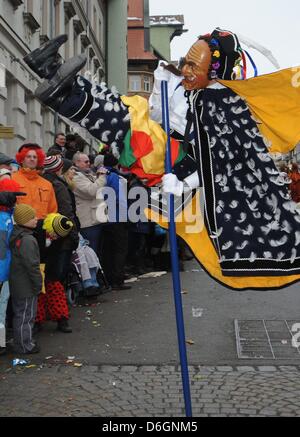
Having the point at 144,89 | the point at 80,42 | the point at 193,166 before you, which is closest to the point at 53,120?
the point at 80,42

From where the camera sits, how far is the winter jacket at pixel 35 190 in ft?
19.7

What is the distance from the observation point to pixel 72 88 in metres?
3.15

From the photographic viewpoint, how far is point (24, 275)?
5512 millimetres

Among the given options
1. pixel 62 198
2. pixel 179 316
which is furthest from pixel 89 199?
pixel 179 316

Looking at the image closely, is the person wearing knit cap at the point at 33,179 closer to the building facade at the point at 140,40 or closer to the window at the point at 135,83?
the building facade at the point at 140,40

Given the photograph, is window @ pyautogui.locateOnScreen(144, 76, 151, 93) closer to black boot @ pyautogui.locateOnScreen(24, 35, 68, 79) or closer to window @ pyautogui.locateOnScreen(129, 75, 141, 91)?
window @ pyautogui.locateOnScreen(129, 75, 141, 91)

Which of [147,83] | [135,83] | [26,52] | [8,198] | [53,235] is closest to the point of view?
[8,198]

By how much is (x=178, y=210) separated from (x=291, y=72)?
965mm

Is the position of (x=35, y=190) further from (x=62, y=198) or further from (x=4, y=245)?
(x=4, y=245)

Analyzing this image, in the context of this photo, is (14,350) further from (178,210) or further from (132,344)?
(178,210)

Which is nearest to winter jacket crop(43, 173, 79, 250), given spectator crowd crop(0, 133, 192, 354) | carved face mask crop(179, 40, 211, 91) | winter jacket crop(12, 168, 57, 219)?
spectator crowd crop(0, 133, 192, 354)

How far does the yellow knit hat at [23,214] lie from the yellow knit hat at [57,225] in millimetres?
305

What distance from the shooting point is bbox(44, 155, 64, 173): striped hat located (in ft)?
21.7

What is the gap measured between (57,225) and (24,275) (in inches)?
22.9
